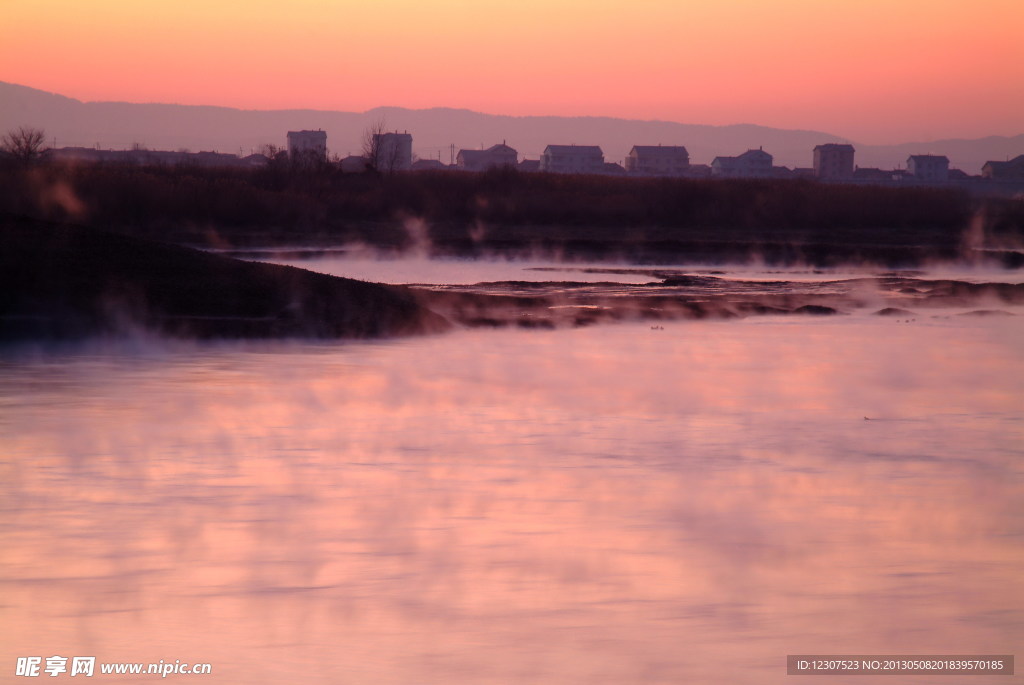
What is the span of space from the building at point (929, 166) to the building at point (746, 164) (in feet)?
54.8

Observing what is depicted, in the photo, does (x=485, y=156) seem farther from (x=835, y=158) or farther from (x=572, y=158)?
Result: (x=835, y=158)

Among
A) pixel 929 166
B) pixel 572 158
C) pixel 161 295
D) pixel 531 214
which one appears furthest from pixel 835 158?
pixel 161 295

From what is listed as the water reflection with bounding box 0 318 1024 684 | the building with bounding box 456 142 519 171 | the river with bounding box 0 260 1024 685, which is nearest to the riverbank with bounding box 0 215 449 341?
the river with bounding box 0 260 1024 685

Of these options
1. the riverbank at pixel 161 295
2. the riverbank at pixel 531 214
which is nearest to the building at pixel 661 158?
the riverbank at pixel 531 214

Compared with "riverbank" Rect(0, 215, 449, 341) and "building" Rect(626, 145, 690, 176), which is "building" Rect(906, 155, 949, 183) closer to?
"building" Rect(626, 145, 690, 176)

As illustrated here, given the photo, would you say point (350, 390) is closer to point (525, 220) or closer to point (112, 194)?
point (112, 194)


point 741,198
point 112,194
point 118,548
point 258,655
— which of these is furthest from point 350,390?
point 741,198

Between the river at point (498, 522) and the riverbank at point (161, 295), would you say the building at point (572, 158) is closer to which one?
the riverbank at point (161, 295)

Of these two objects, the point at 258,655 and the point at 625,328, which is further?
the point at 625,328

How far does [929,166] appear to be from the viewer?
144 metres

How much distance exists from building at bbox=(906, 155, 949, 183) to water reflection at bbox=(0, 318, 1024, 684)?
137 meters

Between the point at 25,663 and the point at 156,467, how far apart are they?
3.34 metres

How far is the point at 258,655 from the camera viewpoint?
17.4 feet

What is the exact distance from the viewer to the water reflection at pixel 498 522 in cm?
554
